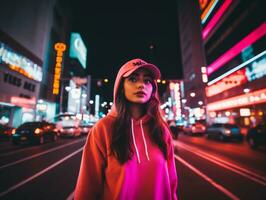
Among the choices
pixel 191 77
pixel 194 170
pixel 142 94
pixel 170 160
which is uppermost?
pixel 191 77

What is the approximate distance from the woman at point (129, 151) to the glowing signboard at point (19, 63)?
93.6ft

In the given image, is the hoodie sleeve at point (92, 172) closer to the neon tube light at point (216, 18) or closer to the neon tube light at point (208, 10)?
the neon tube light at point (216, 18)

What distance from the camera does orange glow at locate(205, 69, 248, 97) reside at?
2540 cm

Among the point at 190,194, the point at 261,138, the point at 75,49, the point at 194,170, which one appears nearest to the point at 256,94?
the point at 261,138

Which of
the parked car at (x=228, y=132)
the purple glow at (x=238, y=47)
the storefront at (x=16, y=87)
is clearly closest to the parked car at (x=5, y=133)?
the storefront at (x=16, y=87)

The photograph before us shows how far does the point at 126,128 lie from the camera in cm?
166

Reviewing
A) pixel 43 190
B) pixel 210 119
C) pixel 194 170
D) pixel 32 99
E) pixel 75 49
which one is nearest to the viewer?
pixel 43 190

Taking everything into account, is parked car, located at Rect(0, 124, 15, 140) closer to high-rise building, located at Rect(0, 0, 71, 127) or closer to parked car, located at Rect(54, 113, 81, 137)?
parked car, located at Rect(54, 113, 81, 137)

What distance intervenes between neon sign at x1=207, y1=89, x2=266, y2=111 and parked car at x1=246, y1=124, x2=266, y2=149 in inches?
491

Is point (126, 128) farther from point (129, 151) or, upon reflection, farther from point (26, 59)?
point (26, 59)

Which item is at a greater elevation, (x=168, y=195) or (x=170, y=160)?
(x=170, y=160)

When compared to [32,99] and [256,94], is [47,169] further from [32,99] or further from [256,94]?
[32,99]

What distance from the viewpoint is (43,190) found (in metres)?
4.31

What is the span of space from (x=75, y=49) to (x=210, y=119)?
53.2 meters
